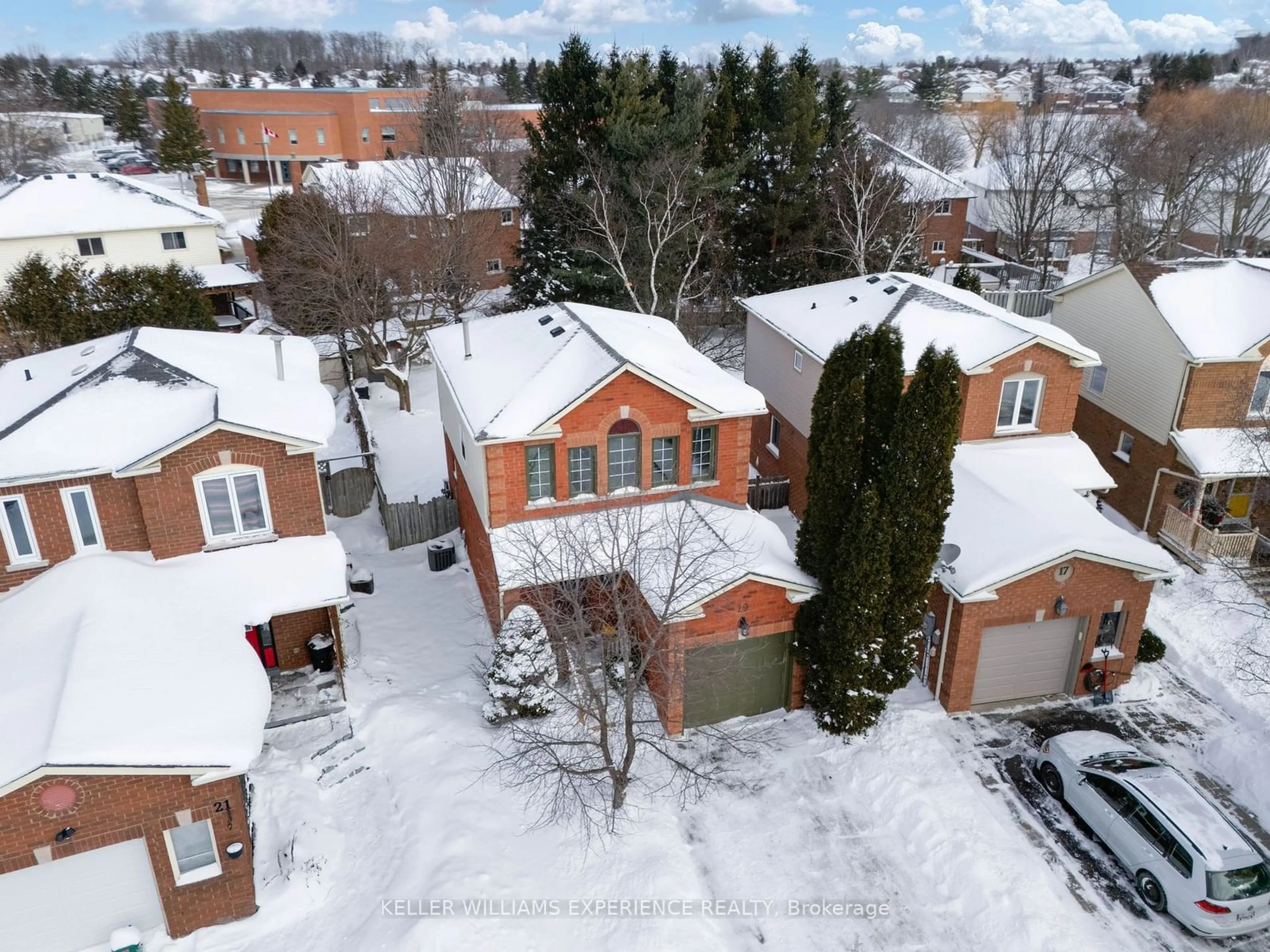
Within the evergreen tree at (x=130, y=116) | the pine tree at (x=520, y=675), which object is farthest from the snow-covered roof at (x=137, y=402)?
the evergreen tree at (x=130, y=116)

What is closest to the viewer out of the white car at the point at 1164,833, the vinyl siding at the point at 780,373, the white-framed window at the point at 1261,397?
the white car at the point at 1164,833

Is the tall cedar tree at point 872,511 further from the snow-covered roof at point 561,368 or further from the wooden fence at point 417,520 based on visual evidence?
the wooden fence at point 417,520

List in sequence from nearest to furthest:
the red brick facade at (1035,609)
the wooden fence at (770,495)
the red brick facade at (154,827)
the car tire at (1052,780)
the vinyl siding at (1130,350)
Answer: the red brick facade at (154,827), the car tire at (1052,780), the red brick facade at (1035,609), the vinyl siding at (1130,350), the wooden fence at (770,495)

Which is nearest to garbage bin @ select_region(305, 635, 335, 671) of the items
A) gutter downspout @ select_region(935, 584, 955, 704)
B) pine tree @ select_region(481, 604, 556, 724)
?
pine tree @ select_region(481, 604, 556, 724)

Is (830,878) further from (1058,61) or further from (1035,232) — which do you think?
(1058,61)

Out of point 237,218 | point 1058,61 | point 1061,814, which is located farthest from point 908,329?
point 1058,61

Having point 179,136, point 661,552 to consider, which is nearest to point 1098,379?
point 661,552
